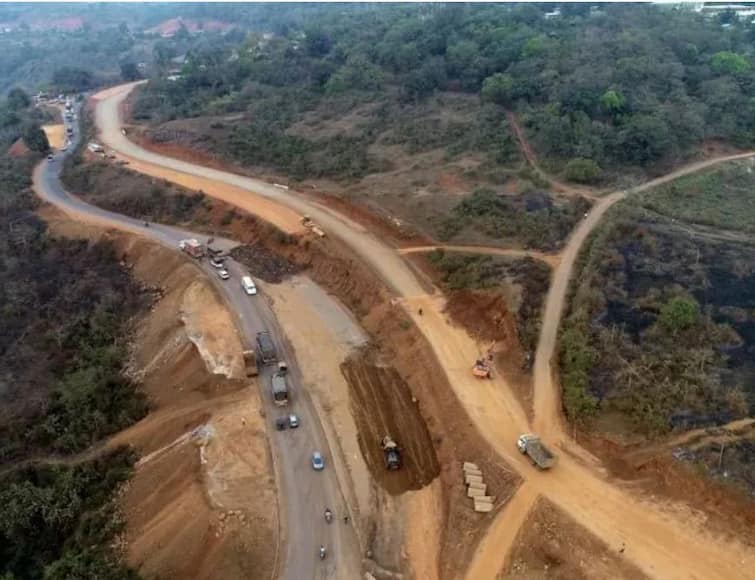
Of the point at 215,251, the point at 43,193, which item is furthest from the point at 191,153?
the point at 215,251

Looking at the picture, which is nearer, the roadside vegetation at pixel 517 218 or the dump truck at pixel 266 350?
the dump truck at pixel 266 350

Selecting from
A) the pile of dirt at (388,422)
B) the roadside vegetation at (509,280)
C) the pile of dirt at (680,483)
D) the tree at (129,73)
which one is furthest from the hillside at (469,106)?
the pile of dirt at (680,483)

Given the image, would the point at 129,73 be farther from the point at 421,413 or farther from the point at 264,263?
the point at 421,413

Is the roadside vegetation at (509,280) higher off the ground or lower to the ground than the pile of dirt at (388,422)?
higher

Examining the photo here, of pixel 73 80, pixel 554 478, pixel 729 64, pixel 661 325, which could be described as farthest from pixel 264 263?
pixel 73 80

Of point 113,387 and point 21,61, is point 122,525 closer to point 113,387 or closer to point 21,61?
point 113,387

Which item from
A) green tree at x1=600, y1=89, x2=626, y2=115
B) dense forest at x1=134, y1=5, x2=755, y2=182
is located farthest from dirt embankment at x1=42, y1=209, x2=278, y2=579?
green tree at x1=600, y1=89, x2=626, y2=115

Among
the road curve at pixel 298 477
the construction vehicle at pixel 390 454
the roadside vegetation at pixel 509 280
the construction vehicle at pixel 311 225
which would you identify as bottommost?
the construction vehicle at pixel 390 454

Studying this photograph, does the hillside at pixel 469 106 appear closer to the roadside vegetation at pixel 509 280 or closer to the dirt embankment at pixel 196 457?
the roadside vegetation at pixel 509 280
